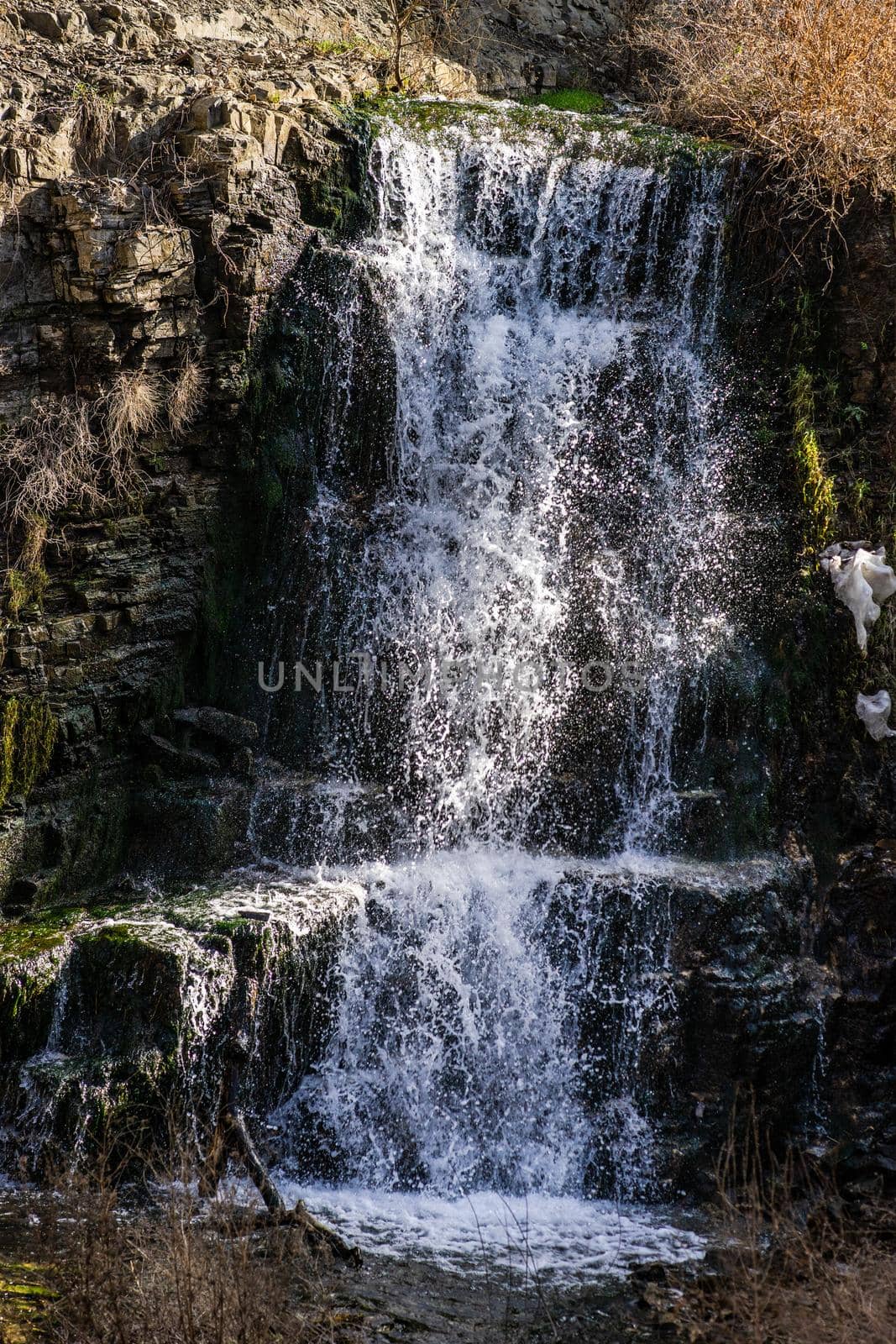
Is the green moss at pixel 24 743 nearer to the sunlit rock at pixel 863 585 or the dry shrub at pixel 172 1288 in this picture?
the dry shrub at pixel 172 1288

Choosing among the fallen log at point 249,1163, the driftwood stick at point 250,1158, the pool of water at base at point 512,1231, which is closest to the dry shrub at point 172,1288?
the fallen log at point 249,1163

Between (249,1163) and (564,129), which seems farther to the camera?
(564,129)

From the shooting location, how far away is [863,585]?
25.5 ft

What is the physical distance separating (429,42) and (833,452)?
190 inches

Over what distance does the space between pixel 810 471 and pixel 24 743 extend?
5.07 meters

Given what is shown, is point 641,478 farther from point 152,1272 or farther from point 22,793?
point 152,1272

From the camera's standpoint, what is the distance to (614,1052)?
6809 mm

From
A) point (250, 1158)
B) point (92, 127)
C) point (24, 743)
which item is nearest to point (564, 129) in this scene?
point (92, 127)

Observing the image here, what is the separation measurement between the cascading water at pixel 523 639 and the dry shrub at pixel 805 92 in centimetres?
61

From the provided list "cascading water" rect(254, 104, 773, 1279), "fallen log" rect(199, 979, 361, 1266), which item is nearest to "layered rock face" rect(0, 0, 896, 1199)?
"fallen log" rect(199, 979, 361, 1266)

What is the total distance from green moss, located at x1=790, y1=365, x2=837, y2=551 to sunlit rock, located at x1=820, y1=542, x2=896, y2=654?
0.28 m

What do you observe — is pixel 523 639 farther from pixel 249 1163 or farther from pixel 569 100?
pixel 569 100

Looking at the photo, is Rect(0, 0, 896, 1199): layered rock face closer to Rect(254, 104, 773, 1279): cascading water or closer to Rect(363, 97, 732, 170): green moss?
Rect(254, 104, 773, 1279): cascading water

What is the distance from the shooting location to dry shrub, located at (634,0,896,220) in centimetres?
840
